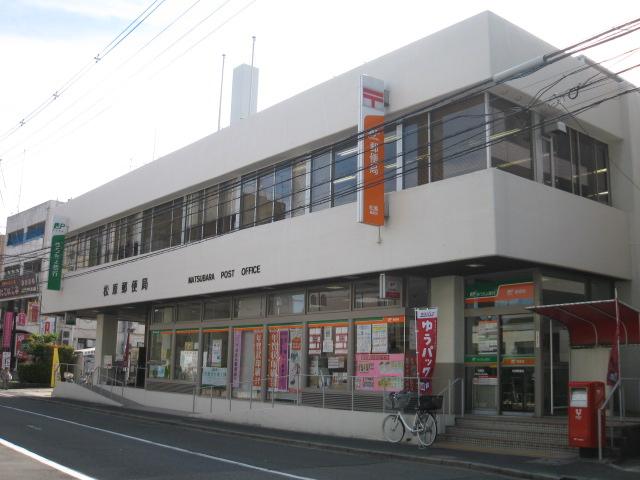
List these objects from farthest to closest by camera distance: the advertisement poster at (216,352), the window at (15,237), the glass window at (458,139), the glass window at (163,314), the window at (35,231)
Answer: the window at (15,237) → the window at (35,231) → the glass window at (163,314) → the advertisement poster at (216,352) → the glass window at (458,139)

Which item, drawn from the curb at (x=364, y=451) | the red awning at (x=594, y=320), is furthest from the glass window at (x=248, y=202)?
the red awning at (x=594, y=320)

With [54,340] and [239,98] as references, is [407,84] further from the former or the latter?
[54,340]

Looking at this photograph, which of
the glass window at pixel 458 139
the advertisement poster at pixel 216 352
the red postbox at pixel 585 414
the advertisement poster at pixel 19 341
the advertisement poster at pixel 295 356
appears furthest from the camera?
the advertisement poster at pixel 19 341

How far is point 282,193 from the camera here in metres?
21.4

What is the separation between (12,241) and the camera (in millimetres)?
57906

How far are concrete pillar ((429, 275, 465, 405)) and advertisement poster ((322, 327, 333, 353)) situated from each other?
12.1ft

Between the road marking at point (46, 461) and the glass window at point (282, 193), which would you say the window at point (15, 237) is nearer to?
the glass window at point (282, 193)

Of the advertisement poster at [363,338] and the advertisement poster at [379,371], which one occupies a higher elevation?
the advertisement poster at [363,338]

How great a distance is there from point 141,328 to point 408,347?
54.6 meters

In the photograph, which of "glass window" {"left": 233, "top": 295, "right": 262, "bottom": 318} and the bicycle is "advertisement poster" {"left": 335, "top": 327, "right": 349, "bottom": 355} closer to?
the bicycle

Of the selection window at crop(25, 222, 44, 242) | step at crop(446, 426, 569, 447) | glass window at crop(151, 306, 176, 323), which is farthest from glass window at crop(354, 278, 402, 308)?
window at crop(25, 222, 44, 242)

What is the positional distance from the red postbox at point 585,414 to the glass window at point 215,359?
13424 mm

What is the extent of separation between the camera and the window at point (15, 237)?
56.9 meters

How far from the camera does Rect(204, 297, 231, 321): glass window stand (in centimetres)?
2395
